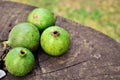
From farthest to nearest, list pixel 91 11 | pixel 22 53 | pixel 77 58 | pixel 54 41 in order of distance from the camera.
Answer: pixel 91 11 < pixel 77 58 < pixel 54 41 < pixel 22 53

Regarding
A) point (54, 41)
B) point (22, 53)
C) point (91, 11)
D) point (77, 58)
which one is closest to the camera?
point (22, 53)

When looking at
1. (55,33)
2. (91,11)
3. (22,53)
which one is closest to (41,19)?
(55,33)

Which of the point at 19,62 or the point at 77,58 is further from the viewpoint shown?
the point at 77,58

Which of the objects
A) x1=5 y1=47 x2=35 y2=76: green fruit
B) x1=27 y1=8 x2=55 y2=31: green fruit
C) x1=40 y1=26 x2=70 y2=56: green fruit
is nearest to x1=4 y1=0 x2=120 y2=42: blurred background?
x1=27 y1=8 x2=55 y2=31: green fruit

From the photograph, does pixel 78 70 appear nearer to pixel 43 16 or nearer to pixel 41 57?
pixel 41 57

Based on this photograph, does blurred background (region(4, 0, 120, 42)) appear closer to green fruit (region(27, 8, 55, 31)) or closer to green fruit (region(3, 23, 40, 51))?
green fruit (region(27, 8, 55, 31))

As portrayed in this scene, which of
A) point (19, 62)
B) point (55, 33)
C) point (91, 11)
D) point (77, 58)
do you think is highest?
point (55, 33)

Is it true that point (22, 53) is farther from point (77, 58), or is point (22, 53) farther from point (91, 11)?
point (91, 11)
